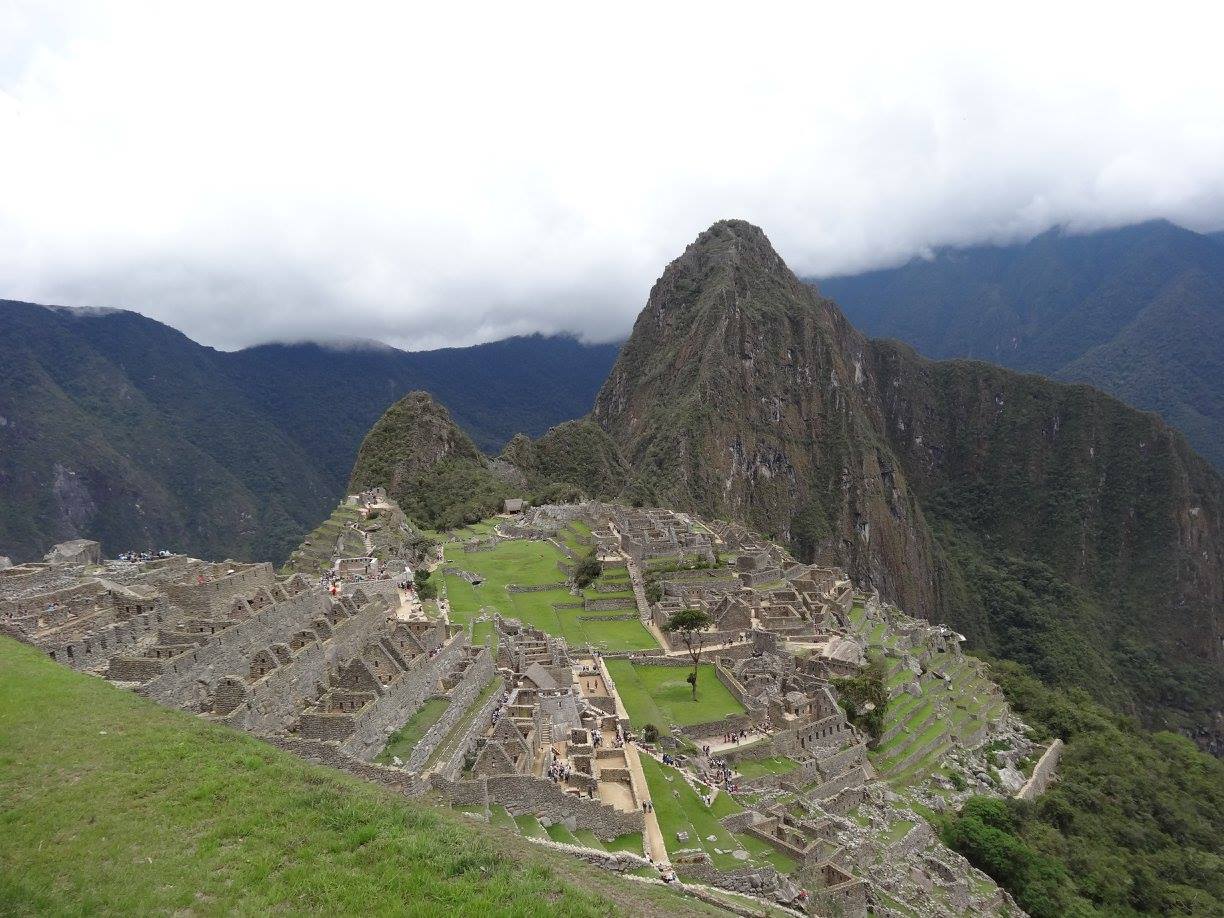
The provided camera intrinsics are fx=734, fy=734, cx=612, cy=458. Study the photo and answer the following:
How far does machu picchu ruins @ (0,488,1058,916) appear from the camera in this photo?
17.1 metres

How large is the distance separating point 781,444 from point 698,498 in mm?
44885

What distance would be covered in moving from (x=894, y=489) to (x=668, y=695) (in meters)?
153

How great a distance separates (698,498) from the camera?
12338 centimetres

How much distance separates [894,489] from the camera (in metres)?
169

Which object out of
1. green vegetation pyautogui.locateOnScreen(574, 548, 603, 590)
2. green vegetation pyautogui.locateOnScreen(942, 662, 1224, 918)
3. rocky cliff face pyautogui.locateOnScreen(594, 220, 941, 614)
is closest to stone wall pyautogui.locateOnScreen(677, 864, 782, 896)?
green vegetation pyautogui.locateOnScreen(942, 662, 1224, 918)

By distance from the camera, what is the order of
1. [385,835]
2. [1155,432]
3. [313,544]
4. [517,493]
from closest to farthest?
1. [385,835]
2. [313,544]
3. [517,493]
4. [1155,432]

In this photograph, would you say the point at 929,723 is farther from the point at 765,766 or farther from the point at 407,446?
Answer: the point at 407,446

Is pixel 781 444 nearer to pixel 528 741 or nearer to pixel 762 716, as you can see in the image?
pixel 762 716

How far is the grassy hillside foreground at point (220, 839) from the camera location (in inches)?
330

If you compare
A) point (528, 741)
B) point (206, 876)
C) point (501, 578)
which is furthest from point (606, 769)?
point (501, 578)

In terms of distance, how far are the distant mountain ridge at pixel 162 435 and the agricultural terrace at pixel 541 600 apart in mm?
35565

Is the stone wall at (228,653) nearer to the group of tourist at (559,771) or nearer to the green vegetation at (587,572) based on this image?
the group of tourist at (559,771)

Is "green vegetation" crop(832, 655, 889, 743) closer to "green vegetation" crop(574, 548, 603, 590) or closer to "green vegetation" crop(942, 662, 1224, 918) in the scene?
"green vegetation" crop(942, 662, 1224, 918)

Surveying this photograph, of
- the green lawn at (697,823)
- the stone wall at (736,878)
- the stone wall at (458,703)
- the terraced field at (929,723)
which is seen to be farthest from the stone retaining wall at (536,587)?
the stone wall at (736,878)
